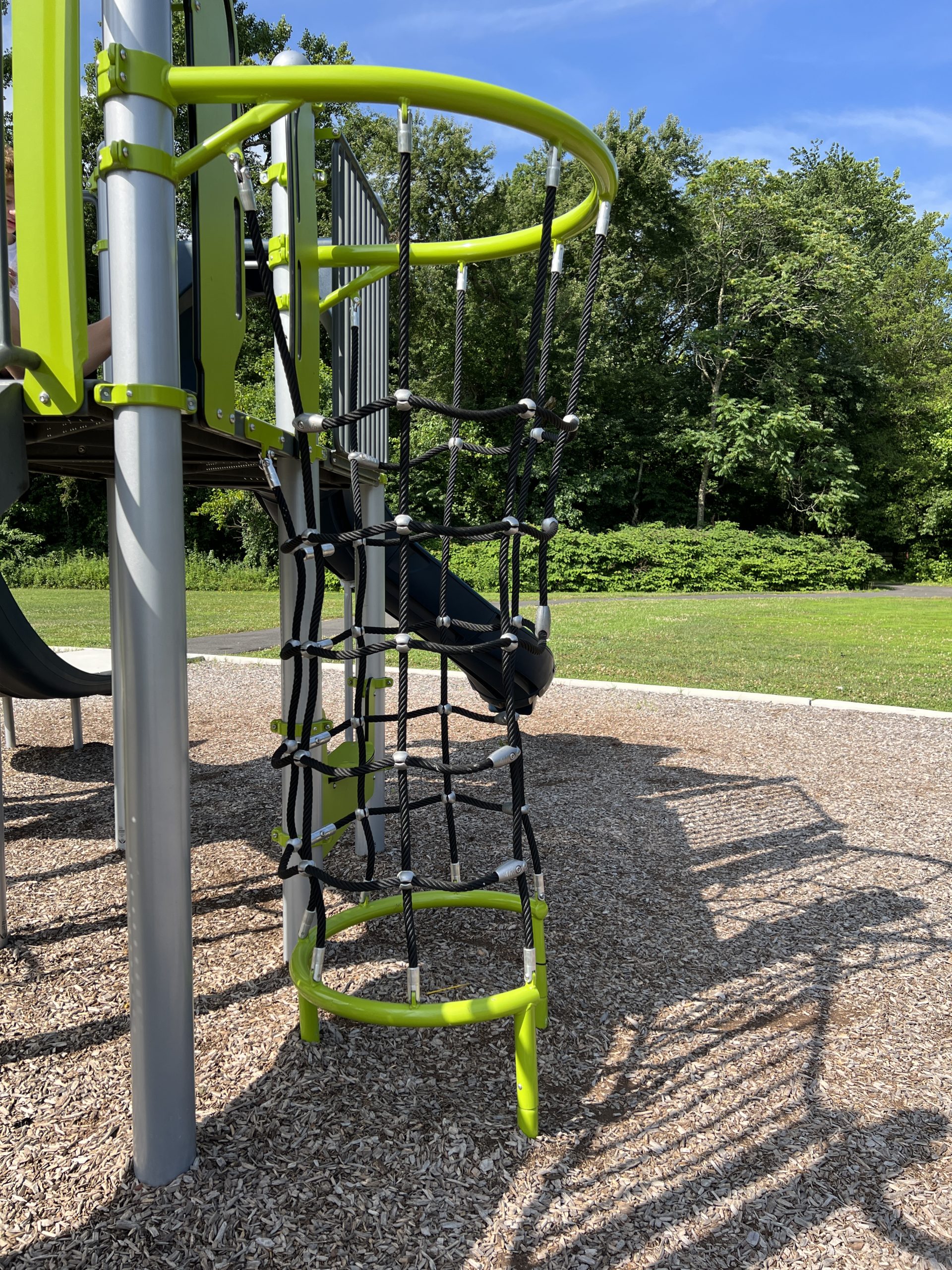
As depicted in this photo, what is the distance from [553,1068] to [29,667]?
297cm

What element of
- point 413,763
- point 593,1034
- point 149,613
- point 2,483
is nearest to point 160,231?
point 2,483

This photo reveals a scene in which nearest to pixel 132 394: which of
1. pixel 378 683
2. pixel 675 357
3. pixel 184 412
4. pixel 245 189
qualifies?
pixel 184 412

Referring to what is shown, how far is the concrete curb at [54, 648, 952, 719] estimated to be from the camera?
675 cm

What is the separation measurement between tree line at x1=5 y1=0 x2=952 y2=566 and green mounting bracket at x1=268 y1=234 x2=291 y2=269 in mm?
21879

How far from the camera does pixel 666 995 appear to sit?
2605 millimetres

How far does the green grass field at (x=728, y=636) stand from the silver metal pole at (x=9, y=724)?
4.63 m

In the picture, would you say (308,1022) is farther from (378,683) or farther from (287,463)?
(287,463)

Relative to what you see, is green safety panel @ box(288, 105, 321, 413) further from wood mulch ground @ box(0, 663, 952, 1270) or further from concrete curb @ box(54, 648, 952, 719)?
concrete curb @ box(54, 648, 952, 719)

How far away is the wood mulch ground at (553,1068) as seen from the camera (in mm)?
1671

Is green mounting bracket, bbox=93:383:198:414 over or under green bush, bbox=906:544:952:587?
over

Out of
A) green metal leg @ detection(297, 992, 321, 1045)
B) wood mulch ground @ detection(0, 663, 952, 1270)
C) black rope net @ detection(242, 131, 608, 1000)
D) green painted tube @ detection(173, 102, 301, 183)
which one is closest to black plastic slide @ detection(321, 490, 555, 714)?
wood mulch ground @ detection(0, 663, 952, 1270)

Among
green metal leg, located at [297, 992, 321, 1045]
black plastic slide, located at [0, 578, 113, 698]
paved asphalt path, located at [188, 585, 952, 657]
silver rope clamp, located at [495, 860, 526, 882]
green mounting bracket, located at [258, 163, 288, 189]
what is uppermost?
green mounting bracket, located at [258, 163, 288, 189]

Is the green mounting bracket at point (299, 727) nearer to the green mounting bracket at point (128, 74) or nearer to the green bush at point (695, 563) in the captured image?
the green mounting bracket at point (128, 74)

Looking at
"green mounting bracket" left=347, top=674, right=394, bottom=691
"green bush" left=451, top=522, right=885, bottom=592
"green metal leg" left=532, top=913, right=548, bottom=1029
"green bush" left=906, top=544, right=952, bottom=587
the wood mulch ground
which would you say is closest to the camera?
the wood mulch ground
